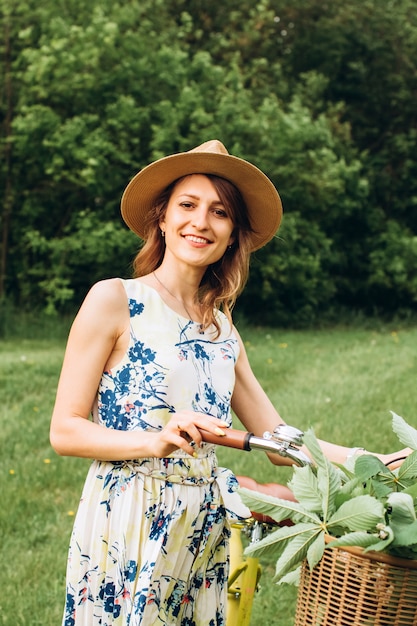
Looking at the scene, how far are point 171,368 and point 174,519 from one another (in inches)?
15.9

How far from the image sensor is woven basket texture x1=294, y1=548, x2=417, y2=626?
1499mm

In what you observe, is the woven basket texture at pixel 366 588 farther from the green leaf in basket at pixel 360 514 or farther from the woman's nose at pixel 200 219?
the woman's nose at pixel 200 219

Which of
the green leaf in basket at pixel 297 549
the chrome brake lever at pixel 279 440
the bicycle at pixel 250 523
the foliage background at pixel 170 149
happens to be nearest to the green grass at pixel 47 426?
the bicycle at pixel 250 523

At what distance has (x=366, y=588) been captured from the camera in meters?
1.52

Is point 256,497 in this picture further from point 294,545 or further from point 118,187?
point 118,187

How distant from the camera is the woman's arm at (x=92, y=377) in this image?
80.5 inches

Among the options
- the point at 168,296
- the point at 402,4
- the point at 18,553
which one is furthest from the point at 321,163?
the point at 168,296

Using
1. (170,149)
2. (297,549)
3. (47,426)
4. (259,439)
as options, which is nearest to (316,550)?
(297,549)

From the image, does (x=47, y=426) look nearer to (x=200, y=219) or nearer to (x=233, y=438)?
(x=200, y=219)

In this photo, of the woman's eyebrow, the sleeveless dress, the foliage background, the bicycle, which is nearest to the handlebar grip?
the bicycle

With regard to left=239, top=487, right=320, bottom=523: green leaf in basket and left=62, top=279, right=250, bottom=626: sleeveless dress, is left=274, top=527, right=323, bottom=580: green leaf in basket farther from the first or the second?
left=62, top=279, right=250, bottom=626: sleeveless dress

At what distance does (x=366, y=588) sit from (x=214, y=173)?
1.35 metres

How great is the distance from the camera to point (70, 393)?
6.97 feet

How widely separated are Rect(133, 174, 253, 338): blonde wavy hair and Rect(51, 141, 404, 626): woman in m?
0.05
